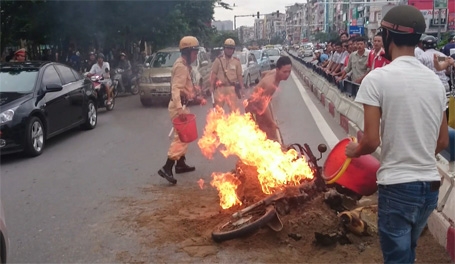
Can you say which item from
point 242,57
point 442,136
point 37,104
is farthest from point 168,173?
point 242,57

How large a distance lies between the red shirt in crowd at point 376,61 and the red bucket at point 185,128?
3.34 m

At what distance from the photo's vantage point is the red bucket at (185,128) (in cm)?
684

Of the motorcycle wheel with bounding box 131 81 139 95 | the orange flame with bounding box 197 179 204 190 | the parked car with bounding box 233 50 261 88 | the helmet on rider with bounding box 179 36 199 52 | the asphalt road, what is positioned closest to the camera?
the asphalt road

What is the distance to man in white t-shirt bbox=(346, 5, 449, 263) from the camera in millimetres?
2736

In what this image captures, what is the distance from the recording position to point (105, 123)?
1309 cm

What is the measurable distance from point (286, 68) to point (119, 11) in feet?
A: 48.1

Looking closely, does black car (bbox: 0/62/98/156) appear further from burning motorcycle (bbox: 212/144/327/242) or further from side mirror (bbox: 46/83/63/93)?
burning motorcycle (bbox: 212/144/327/242)

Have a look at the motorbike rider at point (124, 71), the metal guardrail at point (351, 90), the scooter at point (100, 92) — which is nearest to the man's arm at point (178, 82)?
the metal guardrail at point (351, 90)

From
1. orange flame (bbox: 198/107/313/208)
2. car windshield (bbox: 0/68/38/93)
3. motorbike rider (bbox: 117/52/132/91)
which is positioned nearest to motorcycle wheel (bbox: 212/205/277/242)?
orange flame (bbox: 198/107/313/208)

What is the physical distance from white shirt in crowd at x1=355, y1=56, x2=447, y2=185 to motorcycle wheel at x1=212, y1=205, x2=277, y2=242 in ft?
6.57

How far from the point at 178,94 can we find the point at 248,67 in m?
15.6

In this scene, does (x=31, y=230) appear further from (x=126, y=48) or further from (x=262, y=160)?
(x=126, y=48)

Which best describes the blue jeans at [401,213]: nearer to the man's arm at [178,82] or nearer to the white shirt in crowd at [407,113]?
the white shirt in crowd at [407,113]

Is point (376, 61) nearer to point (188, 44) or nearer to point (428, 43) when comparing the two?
point (428, 43)
